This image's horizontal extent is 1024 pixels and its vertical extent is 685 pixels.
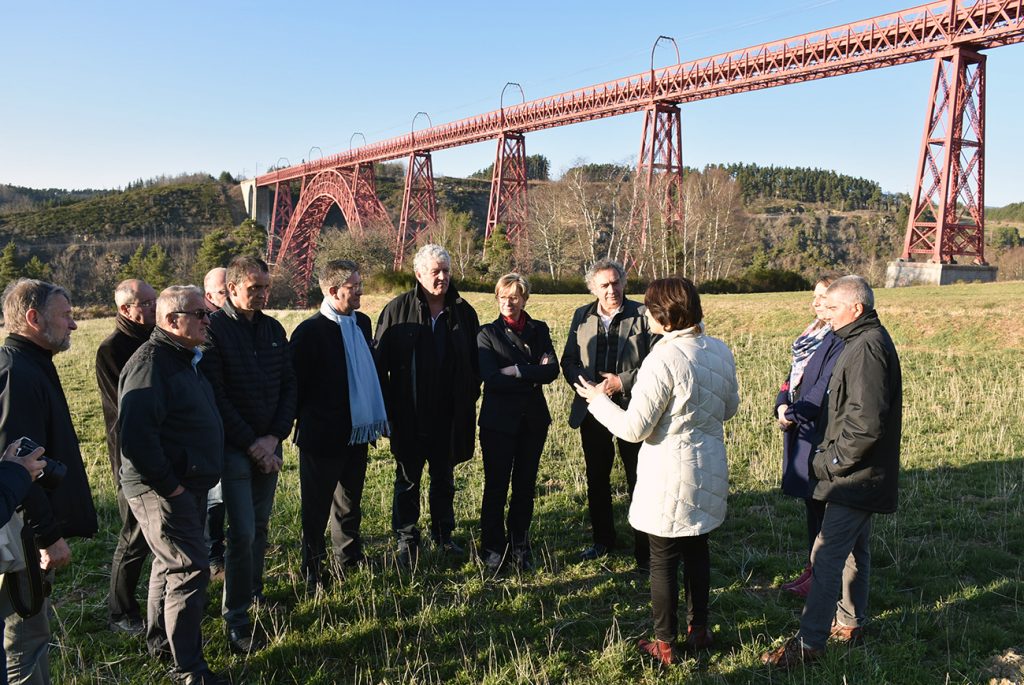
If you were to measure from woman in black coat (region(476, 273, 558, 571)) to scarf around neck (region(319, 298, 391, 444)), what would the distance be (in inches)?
26.4

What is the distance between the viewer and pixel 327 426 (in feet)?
12.7

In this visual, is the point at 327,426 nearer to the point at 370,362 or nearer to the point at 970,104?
the point at 370,362

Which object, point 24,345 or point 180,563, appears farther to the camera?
point 180,563

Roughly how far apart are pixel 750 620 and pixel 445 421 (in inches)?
85.4

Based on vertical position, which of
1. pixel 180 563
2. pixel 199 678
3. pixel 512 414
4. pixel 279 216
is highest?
pixel 279 216

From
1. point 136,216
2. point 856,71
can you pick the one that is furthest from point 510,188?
point 136,216

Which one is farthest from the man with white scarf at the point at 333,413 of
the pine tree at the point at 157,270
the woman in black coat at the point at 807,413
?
the pine tree at the point at 157,270

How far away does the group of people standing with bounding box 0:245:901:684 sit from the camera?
2.76m

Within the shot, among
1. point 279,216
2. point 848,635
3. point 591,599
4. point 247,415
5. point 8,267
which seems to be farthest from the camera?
point 279,216

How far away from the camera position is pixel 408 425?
4.39 metres

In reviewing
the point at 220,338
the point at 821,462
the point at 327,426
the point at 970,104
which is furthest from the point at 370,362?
the point at 970,104

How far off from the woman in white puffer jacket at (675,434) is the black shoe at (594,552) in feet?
3.86

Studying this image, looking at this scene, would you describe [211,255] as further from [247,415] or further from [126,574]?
[247,415]

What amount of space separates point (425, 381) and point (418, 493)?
2.48 ft
